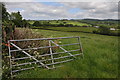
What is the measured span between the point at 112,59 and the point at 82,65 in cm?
232

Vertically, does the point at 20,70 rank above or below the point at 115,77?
above

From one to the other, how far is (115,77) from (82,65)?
5.12 feet

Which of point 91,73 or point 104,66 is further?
point 104,66

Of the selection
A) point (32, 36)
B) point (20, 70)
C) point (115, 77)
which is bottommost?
point (115, 77)

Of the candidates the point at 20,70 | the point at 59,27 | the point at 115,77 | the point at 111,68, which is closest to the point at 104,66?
the point at 111,68

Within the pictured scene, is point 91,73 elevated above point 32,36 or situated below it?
below

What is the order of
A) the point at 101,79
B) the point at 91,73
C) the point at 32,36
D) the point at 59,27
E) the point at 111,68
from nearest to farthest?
1. the point at 101,79
2. the point at 91,73
3. the point at 111,68
4. the point at 32,36
5. the point at 59,27

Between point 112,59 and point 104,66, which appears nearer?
point 104,66

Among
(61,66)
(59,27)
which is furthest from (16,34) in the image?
(59,27)

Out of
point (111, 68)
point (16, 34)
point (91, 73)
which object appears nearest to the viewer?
point (91, 73)

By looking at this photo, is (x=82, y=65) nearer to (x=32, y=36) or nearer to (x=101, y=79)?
(x=101, y=79)

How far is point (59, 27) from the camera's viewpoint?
30609mm

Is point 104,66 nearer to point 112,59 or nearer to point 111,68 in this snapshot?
point 111,68

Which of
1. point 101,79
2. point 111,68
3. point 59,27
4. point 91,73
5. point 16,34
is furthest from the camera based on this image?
point 59,27
